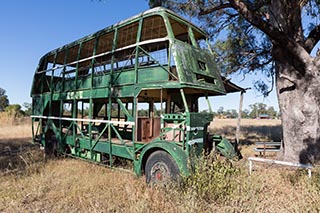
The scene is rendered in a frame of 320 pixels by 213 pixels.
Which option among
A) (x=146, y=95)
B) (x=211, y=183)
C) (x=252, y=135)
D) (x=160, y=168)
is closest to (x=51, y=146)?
(x=146, y=95)

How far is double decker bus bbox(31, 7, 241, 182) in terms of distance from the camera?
4926mm

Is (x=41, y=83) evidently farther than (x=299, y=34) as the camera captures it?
Yes

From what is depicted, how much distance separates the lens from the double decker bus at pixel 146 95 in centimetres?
493

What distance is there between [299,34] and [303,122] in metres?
3.08

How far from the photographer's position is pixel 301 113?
6.86 m

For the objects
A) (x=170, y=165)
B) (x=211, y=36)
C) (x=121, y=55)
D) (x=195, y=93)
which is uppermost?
(x=211, y=36)

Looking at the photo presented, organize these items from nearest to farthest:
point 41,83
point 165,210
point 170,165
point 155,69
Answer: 1. point 165,210
2. point 170,165
3. point 155,69
4. point 41,83

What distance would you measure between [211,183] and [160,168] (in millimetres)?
1155

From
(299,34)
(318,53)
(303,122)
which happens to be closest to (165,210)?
(303,122)

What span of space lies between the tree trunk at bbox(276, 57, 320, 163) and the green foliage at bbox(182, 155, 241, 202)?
379cm

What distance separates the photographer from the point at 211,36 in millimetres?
10836

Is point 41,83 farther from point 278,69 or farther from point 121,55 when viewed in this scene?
point 278,69

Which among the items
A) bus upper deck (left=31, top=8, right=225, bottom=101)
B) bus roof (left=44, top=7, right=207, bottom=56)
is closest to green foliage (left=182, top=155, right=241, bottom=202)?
bus upper deck (left=31, top=8, right=225, bottom=101)

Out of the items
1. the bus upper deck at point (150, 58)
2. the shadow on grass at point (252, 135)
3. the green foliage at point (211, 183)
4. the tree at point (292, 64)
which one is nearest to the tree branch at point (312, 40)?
the tree at point (292, 64)
